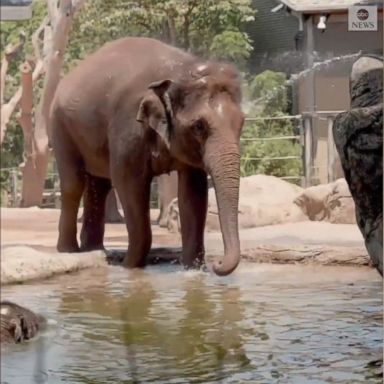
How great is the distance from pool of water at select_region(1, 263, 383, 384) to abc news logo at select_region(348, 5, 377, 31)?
0.83 m

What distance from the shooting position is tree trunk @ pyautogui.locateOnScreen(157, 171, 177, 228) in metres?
4.52

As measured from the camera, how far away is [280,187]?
15.2 feet

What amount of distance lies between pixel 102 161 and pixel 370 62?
1025 millimetres

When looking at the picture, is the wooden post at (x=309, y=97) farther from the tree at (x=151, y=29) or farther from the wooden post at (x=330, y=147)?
the tree at (x=151, y=29)

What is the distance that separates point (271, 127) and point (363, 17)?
0.41 meters

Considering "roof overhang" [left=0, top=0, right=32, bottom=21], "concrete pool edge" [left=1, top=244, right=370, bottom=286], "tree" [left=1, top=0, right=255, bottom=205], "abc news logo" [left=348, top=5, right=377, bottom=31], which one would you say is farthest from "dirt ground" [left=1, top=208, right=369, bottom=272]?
"abc news logo" [left=348, top=5, right=377, bottom=31]

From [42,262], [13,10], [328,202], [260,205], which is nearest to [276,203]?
[260,205]

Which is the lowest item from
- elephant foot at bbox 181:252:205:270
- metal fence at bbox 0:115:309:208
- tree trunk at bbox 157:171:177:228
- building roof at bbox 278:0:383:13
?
elephant foot at bbox 181:252:205:270

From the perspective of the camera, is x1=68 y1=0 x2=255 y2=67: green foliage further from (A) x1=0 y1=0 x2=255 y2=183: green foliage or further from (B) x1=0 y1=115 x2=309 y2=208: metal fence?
(B) x1=0 y1=115 x2=309 y2=208: metal fence

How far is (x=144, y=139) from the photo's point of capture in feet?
15.2

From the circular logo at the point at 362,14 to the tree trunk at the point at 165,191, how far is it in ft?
2.59

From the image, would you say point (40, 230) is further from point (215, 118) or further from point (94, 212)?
point (215, 118)

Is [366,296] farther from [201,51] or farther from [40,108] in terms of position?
[40,108]

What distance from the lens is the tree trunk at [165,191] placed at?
4.52 metres
